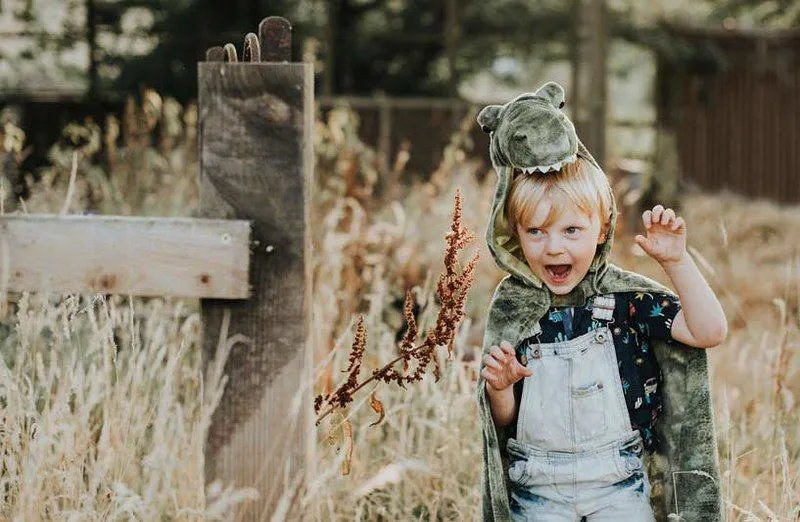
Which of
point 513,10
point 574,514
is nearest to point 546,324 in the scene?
point 574,514

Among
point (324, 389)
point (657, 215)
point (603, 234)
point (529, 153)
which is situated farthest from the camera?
point (324, 389)

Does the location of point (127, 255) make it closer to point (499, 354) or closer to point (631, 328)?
point (499, 354)

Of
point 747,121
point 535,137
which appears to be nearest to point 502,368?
point 535,137

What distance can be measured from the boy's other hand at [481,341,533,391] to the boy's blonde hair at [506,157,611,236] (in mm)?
309

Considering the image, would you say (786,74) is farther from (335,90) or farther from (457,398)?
(457,398)

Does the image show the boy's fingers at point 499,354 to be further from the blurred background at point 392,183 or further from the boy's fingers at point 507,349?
the blurred background at point 392,183

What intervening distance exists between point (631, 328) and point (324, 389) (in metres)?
0.79

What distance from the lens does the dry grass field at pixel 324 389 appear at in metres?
2.63

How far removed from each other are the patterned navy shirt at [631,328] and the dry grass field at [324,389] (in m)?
0.40

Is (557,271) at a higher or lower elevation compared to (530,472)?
higher

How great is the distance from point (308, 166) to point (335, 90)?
9.04 metres

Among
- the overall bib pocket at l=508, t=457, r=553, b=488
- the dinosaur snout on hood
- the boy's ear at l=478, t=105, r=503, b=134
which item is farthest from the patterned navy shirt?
the boy's ear at l=478, t=105, r=503, b=134

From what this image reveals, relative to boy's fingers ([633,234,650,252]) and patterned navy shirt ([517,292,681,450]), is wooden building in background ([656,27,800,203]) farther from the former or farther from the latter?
boy's fingers ([633,234,650,252])

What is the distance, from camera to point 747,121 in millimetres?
13953
